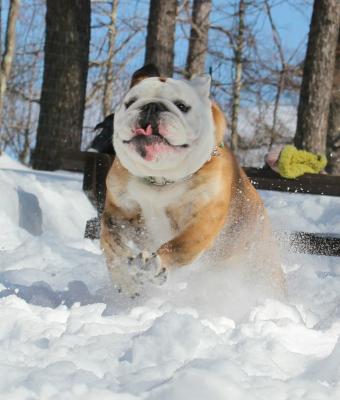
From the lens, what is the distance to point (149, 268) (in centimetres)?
264

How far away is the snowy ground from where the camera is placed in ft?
5.53

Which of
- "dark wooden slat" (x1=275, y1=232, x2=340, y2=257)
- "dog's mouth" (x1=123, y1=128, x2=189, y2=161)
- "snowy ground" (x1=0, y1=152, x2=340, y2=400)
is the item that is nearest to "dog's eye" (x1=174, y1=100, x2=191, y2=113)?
"dog's mouth" (x1=123, y1=128, x2=189, y2=161)

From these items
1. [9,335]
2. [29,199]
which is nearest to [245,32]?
[29,199]

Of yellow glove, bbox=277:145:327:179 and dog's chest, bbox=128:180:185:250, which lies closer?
dog's chest, bbox=128:180:185:250

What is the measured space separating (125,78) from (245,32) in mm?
3642

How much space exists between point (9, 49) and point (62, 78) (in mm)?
4408

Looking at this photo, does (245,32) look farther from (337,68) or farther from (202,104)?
(202,104)

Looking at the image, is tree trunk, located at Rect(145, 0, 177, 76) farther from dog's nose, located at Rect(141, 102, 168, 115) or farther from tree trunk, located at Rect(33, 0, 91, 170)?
dog's nose, located at Rect(141, 102, 168, 115)

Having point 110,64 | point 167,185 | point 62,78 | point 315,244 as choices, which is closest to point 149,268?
point 167,185

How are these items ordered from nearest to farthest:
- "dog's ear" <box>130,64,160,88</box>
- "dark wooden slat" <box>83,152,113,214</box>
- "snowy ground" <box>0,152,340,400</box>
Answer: "snowy ground" <box>0,152,340,400</box> < "dog's ear" <box>130,64,160,88</box> < "dark wooden slat" <box>83,152,113,214</box>

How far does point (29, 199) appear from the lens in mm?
5312

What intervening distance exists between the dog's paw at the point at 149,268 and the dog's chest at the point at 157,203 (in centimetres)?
37

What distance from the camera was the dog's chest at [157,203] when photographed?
9.75 ft

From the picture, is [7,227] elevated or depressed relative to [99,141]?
depressed
